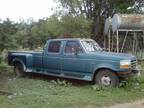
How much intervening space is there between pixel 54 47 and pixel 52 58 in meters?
0.49

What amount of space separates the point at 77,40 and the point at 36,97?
12.4 ft

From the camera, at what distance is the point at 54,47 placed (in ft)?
43.5

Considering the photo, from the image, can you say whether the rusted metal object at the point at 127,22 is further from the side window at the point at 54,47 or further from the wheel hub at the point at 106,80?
the wheel hub at the point at 106,80

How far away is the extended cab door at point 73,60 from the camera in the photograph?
12.2 metres

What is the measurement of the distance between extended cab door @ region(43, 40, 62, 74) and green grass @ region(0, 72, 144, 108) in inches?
32.5

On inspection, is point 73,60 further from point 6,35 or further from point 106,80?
point 6,35

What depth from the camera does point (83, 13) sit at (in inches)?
989

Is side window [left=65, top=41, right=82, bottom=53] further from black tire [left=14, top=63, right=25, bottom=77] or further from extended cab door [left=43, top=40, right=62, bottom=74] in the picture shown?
black tire [left=14, top=63, right=25, bottom=77]

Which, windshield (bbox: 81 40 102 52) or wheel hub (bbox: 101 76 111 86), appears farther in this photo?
windshield (bbox: 81 40 102 52)

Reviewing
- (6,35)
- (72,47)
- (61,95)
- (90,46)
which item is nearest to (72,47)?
(72,47)

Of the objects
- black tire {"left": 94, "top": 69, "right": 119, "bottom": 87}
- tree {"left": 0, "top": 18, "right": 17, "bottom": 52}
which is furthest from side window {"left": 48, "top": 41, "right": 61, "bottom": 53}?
tree {"left": 0, "top": 18, "right": 17, "bottom": 52}

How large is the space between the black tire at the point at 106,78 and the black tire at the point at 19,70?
4.18 m

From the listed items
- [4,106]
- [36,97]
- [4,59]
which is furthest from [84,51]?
[4,59]

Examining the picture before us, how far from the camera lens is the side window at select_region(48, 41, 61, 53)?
13.1m
